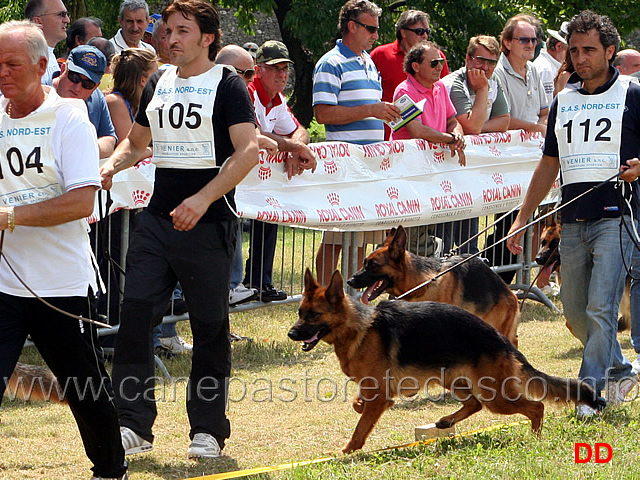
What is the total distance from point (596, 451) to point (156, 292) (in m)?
2.41

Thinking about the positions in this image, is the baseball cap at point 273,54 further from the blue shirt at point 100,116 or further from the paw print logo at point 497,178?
the paw print logo at point 497,178

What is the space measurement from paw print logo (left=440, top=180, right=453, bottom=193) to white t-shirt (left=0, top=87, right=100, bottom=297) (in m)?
5.34

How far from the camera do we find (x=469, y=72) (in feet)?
30.2

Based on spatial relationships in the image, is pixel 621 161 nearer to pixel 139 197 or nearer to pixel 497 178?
pixel 139 197

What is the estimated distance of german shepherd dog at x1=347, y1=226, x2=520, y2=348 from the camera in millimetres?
6906

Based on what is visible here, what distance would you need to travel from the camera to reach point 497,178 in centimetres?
966

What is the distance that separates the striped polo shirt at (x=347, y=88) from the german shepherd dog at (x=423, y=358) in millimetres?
3089

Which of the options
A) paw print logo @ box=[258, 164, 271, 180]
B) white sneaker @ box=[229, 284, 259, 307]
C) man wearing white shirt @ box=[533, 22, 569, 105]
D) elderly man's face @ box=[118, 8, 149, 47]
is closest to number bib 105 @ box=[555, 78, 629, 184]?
paw print logo @ box=[258, 164, 271, 180]

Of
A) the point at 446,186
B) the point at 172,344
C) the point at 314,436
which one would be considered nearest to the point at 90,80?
the point at 172,344

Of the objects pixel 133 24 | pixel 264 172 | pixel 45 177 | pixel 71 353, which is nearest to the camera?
pixel 45 177

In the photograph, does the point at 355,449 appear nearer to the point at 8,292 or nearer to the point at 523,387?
the point at 523,387

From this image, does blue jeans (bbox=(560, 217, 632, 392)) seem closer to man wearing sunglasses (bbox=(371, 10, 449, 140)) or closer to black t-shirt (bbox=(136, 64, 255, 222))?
black t-shirt (bbox=(136, 64, 255, 222))

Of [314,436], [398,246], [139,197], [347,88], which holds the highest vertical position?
[347,88]

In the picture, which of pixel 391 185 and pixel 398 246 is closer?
pixel 398 246
